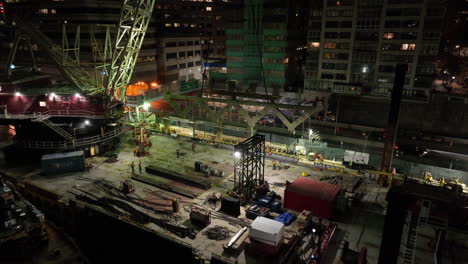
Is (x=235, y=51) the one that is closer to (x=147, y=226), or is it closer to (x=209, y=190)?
(x=209, y=190)

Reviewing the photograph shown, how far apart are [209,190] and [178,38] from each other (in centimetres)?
6083

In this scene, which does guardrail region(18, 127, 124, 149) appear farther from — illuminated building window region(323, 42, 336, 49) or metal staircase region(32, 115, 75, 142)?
illuminated building window region(323, 42, 336, 49)

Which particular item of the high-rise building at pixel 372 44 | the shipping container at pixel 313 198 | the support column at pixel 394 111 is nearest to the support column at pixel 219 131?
the shipping container at pixel 313 198

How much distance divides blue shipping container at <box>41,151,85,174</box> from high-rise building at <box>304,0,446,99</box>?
45.3 metres

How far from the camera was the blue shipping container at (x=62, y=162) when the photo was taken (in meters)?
33.4

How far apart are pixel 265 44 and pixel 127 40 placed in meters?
37.4

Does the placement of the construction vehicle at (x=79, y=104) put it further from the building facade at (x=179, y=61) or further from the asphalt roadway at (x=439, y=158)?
the asphalt roadway at (x=439, y=158)

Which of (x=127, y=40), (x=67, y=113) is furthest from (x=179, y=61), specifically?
(x=67, y=113)

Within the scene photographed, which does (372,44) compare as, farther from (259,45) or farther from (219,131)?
(219,131)

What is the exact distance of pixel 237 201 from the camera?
1028 inches

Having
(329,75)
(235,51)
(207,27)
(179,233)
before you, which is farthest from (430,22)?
(207,27)

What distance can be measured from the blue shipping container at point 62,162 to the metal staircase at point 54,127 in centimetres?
237

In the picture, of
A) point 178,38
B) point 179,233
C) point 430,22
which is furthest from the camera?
point 178,38

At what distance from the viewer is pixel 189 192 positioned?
29953 millimetres
